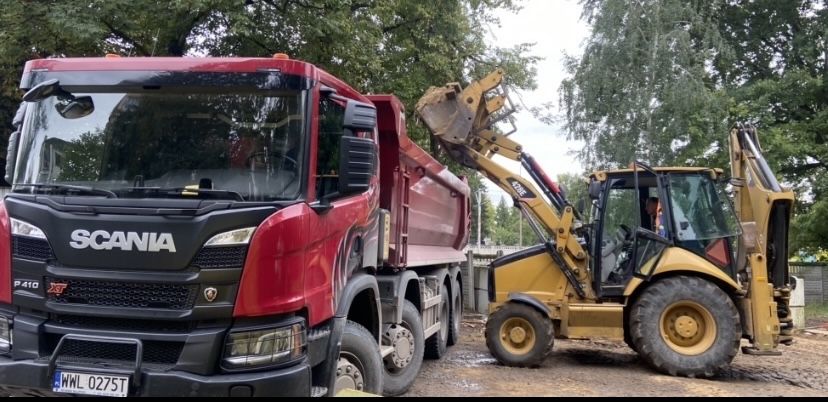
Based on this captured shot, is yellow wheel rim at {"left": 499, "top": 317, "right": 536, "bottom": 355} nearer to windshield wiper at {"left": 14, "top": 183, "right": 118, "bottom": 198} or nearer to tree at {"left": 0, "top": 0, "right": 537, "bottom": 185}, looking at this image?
tree at {"left": 0, "top": 0, "right": 537, "bottom": 185}

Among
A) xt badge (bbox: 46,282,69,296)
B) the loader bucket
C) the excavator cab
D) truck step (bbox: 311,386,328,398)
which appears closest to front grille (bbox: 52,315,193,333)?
xt badge (bbox: 46,282,69,296)

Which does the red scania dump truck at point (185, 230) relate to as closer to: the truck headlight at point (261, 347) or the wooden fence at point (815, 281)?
the truck headlight at point (261, 347)

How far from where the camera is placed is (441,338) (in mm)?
8258

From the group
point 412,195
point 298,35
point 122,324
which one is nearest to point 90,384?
point 122,324

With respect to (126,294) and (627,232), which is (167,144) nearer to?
(126,294)

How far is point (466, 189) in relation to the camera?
9523 millimetres

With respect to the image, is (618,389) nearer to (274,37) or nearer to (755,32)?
(274,37)

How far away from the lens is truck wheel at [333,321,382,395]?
4.37 metres

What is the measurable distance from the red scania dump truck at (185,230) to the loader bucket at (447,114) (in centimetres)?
350

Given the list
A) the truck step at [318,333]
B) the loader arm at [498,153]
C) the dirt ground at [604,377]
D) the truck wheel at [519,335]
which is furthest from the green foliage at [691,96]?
the truck step at [318,333]

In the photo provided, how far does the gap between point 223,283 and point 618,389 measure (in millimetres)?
4742

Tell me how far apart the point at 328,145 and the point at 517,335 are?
4.47 m

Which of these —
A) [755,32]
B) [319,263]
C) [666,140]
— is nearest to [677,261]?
[319,263]

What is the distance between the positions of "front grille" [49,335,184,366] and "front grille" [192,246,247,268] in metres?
0.45
